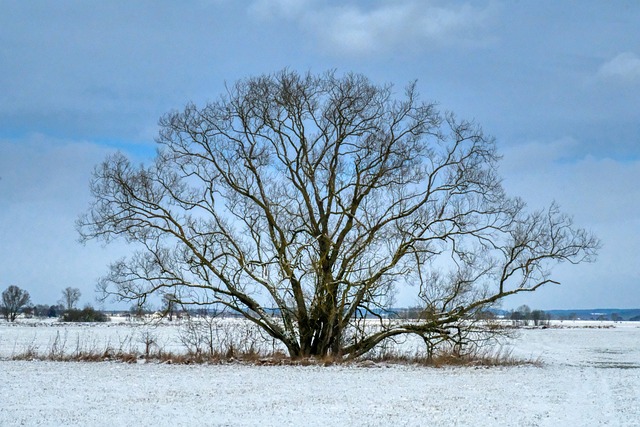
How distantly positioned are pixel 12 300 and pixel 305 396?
109944mm

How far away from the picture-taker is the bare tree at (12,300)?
109 m

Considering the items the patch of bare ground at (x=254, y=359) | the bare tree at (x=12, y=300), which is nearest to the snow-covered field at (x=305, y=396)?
the patch of bare ground at (x=254, y=359)

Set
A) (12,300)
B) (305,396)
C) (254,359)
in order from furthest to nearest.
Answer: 1. (12,300)
2. (254,359)
3. (305,396)

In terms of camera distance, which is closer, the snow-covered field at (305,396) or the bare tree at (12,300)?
the snow-covered field at (305,396)

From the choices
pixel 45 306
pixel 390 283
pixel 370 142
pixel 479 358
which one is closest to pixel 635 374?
pixel 479 358

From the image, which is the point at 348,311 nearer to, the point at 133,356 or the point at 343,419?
the point at 133,356

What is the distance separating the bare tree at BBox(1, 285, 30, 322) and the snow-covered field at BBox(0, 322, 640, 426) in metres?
101

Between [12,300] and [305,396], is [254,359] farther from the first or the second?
[12,300]

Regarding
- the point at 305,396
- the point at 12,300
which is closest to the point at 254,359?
the point at 305,396

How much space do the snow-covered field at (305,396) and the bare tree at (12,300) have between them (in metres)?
101

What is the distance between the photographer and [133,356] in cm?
1900

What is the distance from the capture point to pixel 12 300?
10938 cm

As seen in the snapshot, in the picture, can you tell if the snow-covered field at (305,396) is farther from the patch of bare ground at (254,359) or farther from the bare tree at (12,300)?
the bare tree at (12,300)

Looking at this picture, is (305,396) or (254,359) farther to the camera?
(254,359)
